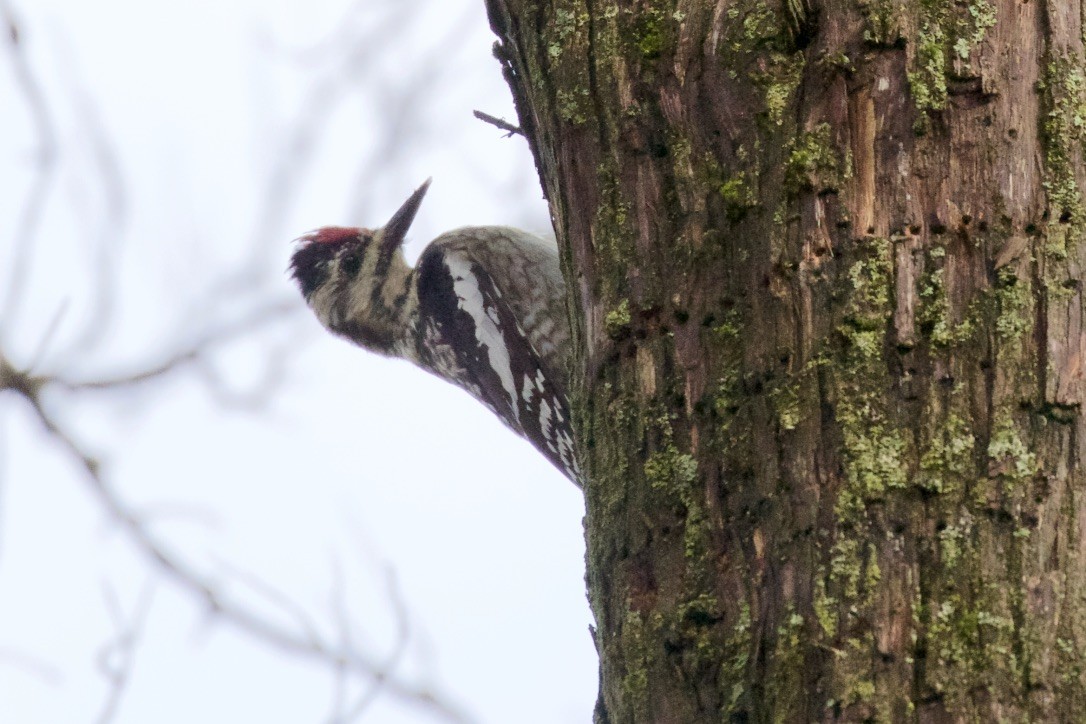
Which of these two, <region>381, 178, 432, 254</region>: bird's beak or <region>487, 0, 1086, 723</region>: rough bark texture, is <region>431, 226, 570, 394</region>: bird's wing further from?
<region>487, 0, 1086, 723</region>: rough bark texture

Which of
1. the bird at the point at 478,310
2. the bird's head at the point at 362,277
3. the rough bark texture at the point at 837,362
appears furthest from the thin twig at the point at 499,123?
the bird's head at the point at 362,277

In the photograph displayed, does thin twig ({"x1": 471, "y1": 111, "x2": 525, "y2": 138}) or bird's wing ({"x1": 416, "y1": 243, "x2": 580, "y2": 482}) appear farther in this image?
bird's wing ({"x1": 416, "y1": 243, "x2": 580, "y2": 482})

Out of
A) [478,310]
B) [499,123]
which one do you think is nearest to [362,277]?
[478,310]

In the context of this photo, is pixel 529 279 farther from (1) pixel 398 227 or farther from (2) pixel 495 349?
(1) pixel 398 227

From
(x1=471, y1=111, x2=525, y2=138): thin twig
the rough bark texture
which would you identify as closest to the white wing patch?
(x1=471, y1=111, x2=525, y2=138): thin twig

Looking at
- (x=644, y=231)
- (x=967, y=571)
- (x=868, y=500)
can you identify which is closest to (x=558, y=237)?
(x=644, y=231)

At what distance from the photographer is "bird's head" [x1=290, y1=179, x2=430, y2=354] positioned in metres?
5.19

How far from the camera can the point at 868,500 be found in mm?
1497

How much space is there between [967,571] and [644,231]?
722 mm

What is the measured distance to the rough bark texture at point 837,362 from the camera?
144 centimetres

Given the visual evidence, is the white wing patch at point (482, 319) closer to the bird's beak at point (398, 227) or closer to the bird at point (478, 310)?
the bird at point (478, 310)

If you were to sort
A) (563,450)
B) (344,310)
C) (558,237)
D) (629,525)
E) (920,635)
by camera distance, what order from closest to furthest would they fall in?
(920,635) < (629,525) < (558,237) < (563,450) < (344,310)

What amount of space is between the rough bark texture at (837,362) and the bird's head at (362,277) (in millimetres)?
3334

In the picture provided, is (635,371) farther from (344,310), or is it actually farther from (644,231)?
(344,310)
